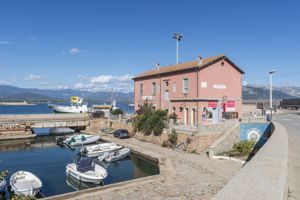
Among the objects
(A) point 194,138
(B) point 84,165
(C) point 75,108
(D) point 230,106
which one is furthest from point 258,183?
(C) point 75,108

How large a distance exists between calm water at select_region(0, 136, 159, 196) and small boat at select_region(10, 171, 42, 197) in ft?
3.52

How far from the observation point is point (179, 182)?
2250 cm

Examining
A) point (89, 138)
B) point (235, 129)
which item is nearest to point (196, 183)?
point (235, 129)

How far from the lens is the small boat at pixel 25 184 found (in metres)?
21.2

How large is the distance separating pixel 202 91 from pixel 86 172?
65.3 feet

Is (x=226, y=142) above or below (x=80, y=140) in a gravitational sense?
above

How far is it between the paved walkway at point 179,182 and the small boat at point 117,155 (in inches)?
177

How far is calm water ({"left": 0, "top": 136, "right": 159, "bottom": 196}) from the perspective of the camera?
25.6 meters

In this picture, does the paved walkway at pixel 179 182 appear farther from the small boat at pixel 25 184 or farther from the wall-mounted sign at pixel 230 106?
the wall-mounted sign at pixel 230 106

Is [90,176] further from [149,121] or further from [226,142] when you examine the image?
[149,121]

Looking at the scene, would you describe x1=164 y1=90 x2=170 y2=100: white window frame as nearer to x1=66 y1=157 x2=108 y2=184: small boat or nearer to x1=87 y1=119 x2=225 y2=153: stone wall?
x1=87 y1=119 x2=225 y2=153: stone wall

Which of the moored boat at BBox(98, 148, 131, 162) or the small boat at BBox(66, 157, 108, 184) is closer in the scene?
the small boat at BBox(66, 157, 108, 184)

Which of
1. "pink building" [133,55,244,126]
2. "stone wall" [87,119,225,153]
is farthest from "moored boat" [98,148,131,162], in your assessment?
"pink building" [133,55,244,126]

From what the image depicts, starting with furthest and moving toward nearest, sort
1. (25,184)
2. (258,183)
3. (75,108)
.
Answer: (75,108) < (25,184) < (258,183)
